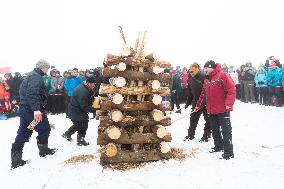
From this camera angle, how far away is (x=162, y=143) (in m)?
7.66

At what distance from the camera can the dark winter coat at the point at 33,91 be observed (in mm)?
7715

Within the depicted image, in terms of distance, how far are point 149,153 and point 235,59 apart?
103 ft

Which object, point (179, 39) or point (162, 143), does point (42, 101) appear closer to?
point (162, 143)

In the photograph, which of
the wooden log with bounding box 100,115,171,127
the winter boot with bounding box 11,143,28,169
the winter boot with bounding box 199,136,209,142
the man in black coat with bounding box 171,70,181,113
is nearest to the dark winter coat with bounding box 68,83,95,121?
the wooden log with bounding box 100,115,171,127

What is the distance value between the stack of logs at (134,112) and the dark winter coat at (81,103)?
155 centimetres

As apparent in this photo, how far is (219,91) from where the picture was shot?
7.81 meters

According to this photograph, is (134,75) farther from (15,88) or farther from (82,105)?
(15,88)

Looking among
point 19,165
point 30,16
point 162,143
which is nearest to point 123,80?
point 162,143

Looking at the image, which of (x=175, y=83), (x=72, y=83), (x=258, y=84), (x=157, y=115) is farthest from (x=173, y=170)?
(x=258, y=84)

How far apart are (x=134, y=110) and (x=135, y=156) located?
37.8 inches

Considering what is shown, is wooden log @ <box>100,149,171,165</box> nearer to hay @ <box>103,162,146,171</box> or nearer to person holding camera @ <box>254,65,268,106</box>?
hay @ <box>103,162,146,171</box>

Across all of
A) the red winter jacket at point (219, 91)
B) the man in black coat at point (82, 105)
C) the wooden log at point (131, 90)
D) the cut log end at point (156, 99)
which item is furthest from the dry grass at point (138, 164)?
the man in black coat at point (82, 105)

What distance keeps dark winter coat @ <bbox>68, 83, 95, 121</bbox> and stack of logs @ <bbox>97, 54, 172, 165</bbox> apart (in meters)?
1.55

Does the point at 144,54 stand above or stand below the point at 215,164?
above
